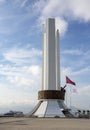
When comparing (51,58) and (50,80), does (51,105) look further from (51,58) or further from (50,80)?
(51,58)

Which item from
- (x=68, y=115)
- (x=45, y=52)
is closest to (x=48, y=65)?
(x=45, y=52)

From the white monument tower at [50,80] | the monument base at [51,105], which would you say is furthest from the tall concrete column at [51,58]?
the monument base at [51,105]

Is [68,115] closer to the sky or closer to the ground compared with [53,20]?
closer to the ground

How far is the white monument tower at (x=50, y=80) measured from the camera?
185 feet

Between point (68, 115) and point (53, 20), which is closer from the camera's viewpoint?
point (68, 115)

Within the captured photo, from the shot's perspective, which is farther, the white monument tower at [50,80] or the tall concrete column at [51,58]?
the tall concrete column at [51,58]

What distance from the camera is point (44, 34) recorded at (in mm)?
59906

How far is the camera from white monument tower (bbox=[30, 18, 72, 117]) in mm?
56250

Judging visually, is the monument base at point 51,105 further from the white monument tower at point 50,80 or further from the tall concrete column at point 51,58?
the tall concrete column at point 51,58

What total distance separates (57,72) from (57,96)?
5381 millimetres

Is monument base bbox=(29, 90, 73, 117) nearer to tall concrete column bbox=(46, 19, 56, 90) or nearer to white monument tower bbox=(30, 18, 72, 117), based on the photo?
white monument tower bbox=(30, 18, 72, 117)

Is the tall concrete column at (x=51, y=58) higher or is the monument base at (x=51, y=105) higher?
the tall concrete column at (x=51, y=58)

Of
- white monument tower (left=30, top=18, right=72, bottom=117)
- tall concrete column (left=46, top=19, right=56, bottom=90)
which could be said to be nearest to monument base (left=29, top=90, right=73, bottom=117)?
white monument tower (left=30, top=18, right=72, bottom=117)

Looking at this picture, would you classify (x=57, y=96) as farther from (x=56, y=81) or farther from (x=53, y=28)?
(x=53, y=28)
